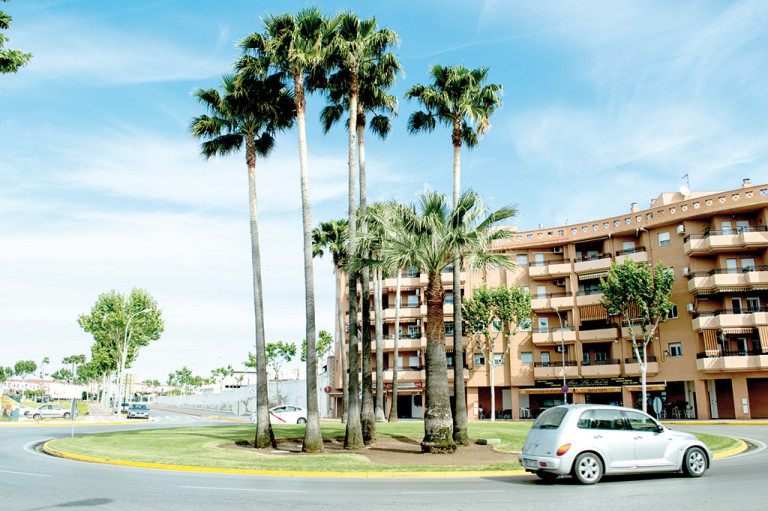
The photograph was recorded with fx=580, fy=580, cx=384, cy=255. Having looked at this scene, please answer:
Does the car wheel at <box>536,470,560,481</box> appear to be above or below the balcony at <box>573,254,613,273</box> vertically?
below

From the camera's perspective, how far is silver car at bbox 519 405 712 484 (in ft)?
37.6

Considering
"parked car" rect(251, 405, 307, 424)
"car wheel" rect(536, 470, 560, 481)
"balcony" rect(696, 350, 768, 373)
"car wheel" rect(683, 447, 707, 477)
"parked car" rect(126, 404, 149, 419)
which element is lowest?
"parked car" rect(126, 404, 149, 419)

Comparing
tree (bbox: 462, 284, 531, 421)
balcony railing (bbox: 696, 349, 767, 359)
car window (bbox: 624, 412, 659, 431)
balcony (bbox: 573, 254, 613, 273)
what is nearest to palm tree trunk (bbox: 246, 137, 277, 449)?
car window (bbox: 624, 412, 659, 431)

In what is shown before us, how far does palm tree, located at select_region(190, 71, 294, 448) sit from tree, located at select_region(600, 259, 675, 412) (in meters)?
31.7

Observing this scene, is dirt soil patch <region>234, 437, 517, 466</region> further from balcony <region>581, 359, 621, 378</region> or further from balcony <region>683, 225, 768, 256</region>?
balcony <region>683, 225, 768, 256</region>

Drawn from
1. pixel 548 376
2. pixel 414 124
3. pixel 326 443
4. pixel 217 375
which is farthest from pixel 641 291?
pixel 217 375

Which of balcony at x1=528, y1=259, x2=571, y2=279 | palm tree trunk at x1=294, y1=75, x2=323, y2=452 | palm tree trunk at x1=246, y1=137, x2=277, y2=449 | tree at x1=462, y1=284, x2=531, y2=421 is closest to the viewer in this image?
palm tree trunk at x1=294, y1=75, x2=323, y2=452

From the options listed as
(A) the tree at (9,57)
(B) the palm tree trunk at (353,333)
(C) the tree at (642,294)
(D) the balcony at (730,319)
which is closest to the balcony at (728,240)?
(C) the tree at (642,294)

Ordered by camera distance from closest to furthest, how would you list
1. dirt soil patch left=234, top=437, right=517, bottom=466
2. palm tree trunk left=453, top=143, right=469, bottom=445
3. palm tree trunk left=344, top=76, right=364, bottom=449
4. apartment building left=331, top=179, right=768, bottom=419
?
dirt soil patch left=234, top=437, right=517, bottom=466
palm tree trunk left=344, top=76, right=364, bottom=449
palm tree trunk left=453, top=143, right=469, bottom=445
apartment building left=331, top=179, right=768, bottom=419

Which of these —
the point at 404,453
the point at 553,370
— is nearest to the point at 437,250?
the point at 404,453

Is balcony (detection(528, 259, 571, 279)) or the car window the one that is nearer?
the car window

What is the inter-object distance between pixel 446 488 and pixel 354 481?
8.18ft

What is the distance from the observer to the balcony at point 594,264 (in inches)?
2044

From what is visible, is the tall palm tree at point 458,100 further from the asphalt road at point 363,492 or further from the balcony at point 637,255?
the balcony at point 637,255
